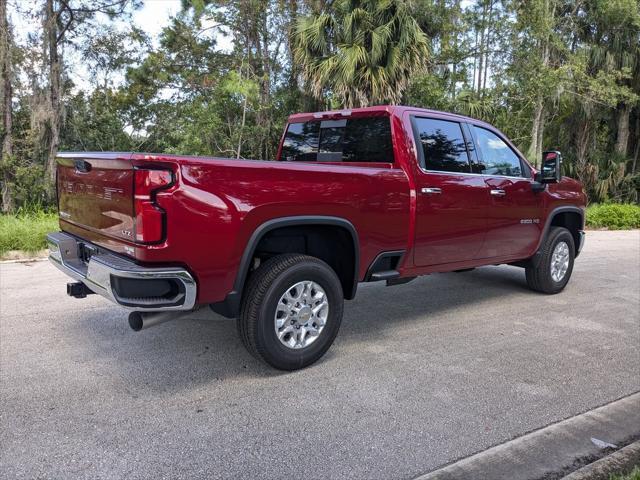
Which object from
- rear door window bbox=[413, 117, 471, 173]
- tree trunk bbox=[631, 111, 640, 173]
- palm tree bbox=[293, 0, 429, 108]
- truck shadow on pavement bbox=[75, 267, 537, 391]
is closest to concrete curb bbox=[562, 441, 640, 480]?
truck shadow on pavement bbox=[75, 267, 537, 391]

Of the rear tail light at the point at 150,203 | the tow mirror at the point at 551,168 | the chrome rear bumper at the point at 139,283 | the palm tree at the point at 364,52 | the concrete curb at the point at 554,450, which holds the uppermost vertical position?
the palm tree at the point at 364,52

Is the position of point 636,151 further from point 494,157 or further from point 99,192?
point 99,192

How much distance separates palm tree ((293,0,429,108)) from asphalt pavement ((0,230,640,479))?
912cm

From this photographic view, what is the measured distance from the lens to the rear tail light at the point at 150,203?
319 cm

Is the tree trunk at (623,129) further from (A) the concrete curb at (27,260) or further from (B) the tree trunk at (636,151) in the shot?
(A) the concrete curb at (27,260)

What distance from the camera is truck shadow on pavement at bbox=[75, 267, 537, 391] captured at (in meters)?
3.99

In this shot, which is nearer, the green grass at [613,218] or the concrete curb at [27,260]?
the concrete curb at [27,260]

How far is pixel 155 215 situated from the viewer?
126 inches

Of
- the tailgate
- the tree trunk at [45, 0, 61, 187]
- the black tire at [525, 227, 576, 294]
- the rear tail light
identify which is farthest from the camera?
the tree trunk at [45, 0, 61, 187]

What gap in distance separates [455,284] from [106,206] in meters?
4.91

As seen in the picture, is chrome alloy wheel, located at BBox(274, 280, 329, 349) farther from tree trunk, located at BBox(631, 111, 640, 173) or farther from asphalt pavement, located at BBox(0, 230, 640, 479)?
tree trunk, located at BBox(631, 111, 640, 173)

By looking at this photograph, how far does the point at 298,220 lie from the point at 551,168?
3458 mm

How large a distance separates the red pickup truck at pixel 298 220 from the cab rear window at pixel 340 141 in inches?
0.6

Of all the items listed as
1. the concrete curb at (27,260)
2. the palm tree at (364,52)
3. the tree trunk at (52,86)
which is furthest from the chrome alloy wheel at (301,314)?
the tree trunk at (52,86)
